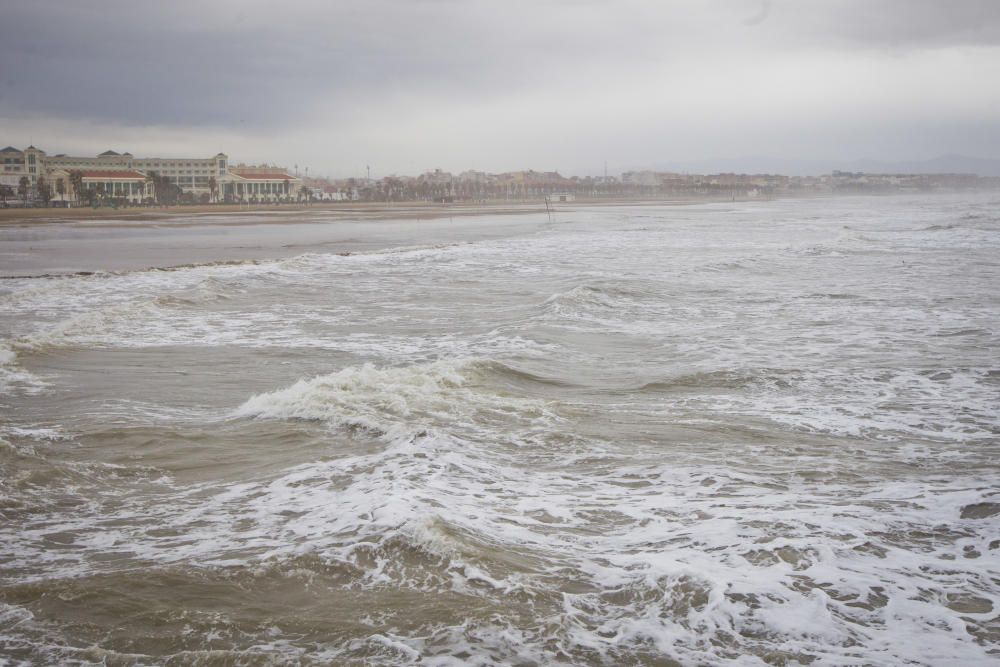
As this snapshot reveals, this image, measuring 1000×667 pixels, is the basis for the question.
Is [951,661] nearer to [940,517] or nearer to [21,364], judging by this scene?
[940,517]

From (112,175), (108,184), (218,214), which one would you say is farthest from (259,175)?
(218,214)

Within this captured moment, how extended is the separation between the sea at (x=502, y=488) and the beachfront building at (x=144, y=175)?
120769mm

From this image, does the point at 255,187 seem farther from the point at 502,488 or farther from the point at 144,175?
the point at 502,488

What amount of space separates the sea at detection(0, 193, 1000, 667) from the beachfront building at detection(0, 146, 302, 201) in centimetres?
12077

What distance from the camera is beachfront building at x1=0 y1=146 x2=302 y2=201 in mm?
127188

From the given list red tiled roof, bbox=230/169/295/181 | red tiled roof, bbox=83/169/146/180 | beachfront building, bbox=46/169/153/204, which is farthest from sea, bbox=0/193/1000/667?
red tiled roof, bbox=230/169/295/181

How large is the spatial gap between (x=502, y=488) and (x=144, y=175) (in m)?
150

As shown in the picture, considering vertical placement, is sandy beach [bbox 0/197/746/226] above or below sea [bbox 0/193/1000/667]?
above

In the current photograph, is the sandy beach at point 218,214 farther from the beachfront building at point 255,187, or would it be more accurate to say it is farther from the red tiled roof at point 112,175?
the beachfront building at point 255,187

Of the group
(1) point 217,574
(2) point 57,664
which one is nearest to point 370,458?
(1) point 217,574

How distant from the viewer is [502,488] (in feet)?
21.6

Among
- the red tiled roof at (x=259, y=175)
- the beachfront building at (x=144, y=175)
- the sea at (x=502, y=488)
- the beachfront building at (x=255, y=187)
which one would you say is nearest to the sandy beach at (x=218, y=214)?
→ the beachfront building at (x=144, y=175)

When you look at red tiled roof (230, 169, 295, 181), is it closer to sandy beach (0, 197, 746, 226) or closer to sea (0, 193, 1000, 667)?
sandy beach (0, 197, 746, 226)

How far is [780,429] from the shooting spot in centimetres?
820
